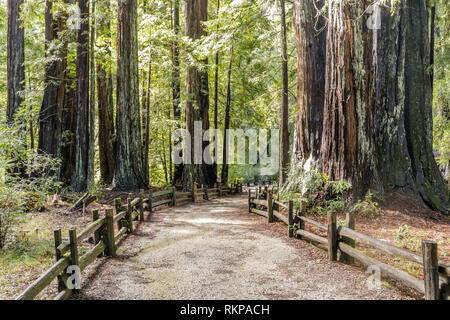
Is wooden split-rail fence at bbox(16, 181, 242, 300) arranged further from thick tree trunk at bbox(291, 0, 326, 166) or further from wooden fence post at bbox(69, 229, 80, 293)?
thick tree trunk at bbox(291, 0, 326, 166)

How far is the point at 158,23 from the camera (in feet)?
61.7

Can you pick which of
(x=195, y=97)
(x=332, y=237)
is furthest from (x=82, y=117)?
(x=332, y=237)

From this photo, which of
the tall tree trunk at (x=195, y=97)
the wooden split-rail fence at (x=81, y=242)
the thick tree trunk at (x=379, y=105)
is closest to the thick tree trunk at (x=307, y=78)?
the thick tree trunk at (x=379, y=105)

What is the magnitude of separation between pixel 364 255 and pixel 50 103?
44.5 ft

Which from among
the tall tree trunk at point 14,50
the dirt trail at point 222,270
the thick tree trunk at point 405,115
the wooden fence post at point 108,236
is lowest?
the dirt trail at point 222,270

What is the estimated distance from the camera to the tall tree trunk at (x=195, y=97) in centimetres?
1775

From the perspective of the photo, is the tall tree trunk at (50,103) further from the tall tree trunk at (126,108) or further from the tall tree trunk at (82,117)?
the tall tree trunk at (126,108)

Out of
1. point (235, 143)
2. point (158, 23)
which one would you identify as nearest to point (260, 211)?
point (158, 23)

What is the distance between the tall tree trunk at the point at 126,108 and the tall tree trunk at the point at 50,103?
2.46 m

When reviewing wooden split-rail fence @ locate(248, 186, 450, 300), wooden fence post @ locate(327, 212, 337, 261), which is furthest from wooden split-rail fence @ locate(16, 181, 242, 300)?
wooden fence post @ locate(327, 212, 337, 261)
